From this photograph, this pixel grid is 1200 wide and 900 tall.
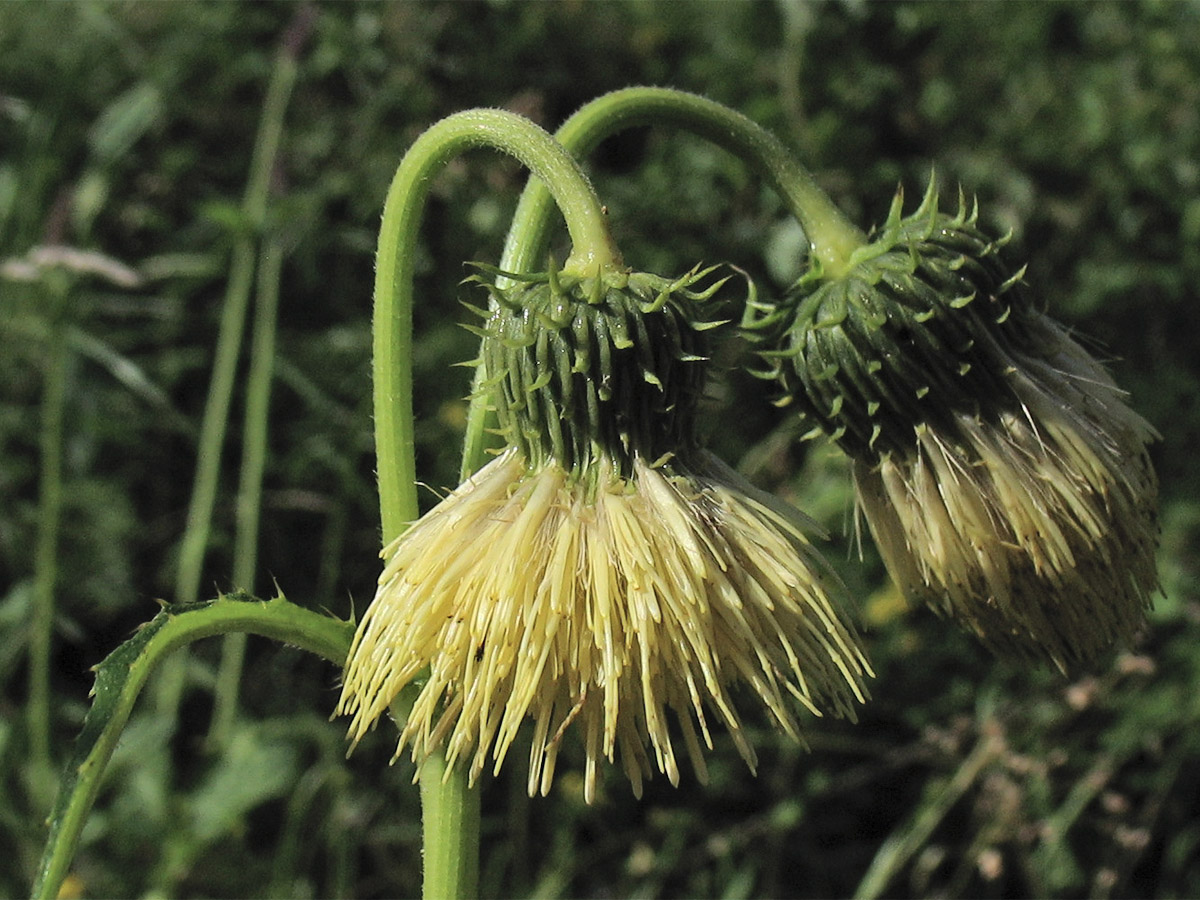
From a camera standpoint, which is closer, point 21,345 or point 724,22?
point 21,345

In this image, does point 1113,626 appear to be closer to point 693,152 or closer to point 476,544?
point 476,544

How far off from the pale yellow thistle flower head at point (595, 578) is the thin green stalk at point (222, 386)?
1.86m

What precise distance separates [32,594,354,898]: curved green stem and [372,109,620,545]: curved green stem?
233mm

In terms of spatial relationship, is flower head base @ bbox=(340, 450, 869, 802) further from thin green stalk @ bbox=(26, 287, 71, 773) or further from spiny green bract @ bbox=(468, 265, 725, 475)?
thin green stalk @ bbox=(26, 287, 71, 773)

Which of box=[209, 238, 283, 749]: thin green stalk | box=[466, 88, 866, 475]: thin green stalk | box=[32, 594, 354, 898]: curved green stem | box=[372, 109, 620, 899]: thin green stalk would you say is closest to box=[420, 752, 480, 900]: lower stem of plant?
box=[372, 109, 620, 899]: thin green stalk

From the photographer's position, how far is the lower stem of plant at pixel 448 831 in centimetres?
147

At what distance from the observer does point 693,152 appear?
3820 mm

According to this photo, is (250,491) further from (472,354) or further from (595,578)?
(595,578)

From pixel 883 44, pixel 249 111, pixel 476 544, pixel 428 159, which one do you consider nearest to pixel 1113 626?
pixel 476 544

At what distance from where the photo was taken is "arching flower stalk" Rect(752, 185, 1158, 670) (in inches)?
64.1

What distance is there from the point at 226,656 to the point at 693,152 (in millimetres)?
2053

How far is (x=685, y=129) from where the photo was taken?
1.66 metres

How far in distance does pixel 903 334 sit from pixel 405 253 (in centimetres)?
67

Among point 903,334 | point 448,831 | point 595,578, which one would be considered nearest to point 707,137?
point 903,334
